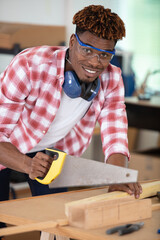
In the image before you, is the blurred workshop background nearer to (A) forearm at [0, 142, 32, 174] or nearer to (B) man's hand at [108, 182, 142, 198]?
(A) forearm at [0, 142, 32, 174]

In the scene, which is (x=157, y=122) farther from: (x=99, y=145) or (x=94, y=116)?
(x=94, y=116)

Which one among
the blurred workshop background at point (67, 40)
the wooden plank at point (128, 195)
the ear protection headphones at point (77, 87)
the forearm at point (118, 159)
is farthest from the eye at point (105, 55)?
the blurred workshop background at point (67, 40)

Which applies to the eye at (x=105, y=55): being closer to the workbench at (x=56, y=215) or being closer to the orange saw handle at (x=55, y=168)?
the orange saw handle at (x=55, y=168)

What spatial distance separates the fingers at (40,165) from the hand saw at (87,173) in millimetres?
21

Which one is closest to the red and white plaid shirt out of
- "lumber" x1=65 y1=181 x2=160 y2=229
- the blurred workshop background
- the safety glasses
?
the safety glasses

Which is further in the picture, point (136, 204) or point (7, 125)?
point (7, 125)

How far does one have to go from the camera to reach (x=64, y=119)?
69.7 inches

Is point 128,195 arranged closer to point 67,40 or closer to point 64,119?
point 64,119

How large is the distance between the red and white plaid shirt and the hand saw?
245mm

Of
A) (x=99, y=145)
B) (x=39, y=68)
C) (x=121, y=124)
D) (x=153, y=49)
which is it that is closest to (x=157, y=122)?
(x=99, y=145)

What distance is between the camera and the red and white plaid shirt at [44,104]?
1.57m

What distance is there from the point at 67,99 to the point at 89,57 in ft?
0.83

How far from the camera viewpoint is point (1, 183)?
184 cm

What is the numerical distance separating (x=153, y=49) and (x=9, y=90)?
3.83 m
